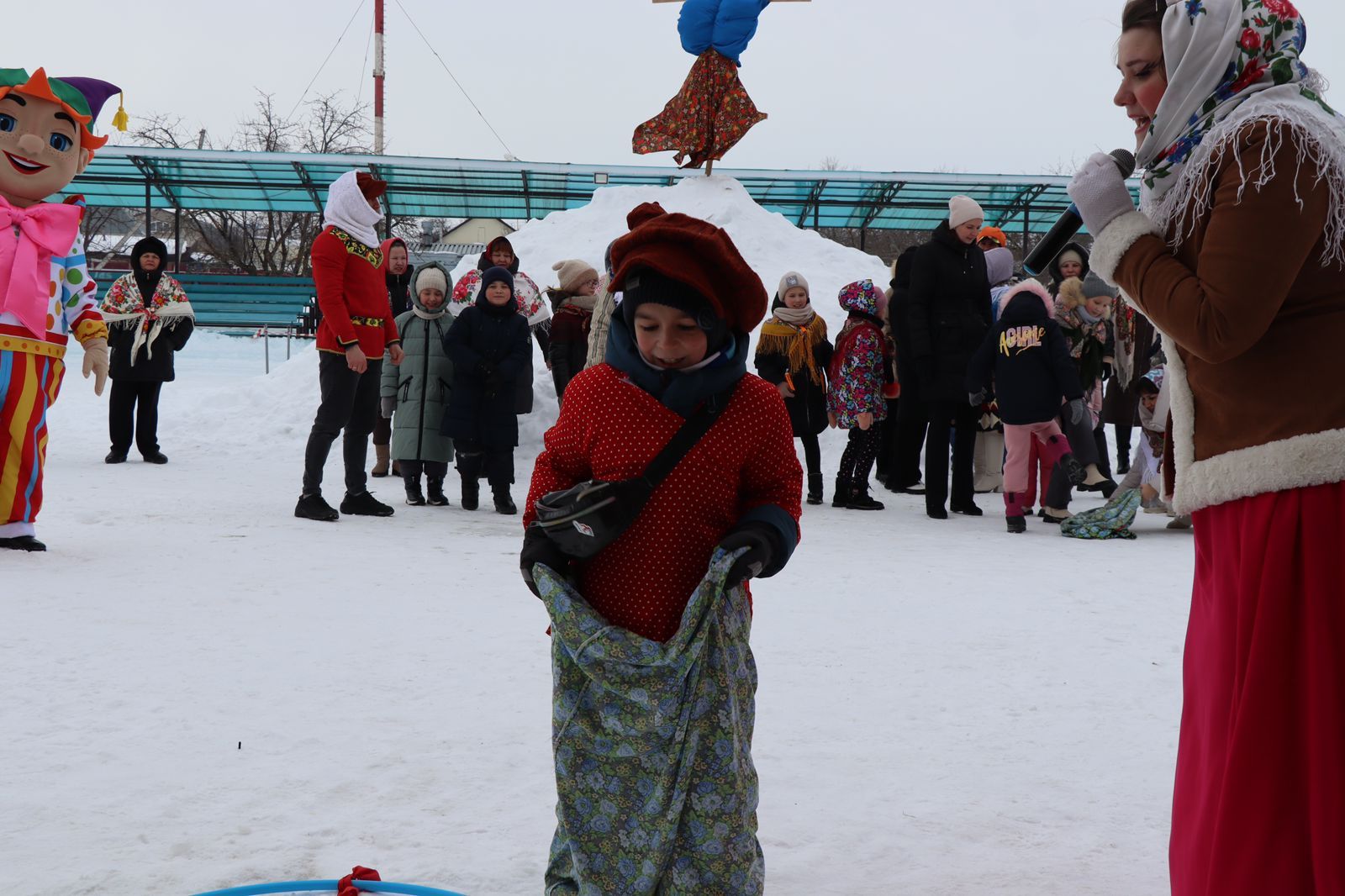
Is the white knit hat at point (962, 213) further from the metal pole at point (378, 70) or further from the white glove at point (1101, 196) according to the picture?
the metal pole at point (378, 70)

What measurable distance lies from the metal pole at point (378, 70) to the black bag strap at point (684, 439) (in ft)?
84.1

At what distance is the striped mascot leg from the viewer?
5801mm

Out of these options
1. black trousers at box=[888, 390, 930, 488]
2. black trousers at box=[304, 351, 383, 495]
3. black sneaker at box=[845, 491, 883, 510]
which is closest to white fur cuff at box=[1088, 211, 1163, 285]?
black trousers at box=[304, 351, 383, 495]

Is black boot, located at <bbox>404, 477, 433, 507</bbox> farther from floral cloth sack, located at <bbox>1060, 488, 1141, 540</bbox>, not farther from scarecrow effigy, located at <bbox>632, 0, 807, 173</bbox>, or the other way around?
scarecrow effigy, located at <bbox>632, 0, 807, 173</bbox>

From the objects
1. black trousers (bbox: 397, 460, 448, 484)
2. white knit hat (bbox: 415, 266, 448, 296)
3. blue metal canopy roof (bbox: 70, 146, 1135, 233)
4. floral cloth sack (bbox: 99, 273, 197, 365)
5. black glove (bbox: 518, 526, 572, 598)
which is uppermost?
blue metal canopy roof (bbox: 70, 146, 1135, 233)

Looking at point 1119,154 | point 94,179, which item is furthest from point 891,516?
point 94,179

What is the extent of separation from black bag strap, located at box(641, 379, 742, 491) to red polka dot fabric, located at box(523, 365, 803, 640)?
0.05 feet

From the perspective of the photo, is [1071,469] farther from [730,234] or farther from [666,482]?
[730,234]

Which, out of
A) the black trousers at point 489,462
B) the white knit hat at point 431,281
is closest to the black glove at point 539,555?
the black trousers at point 489,462

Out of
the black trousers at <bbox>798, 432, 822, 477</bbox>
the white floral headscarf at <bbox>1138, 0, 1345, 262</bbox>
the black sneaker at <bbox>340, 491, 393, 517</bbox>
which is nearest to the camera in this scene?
the white floral headscarf at <bbox>1138, 0, 1345, 262</bbox>

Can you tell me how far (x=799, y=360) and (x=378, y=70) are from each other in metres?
20.0

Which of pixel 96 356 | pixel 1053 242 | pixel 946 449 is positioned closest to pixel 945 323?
pixel 946 449

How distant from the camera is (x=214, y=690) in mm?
3816

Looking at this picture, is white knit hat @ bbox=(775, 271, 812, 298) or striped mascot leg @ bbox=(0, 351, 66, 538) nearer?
striped mascot leg @ bbox=(0, 351, 66, 538)
